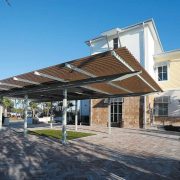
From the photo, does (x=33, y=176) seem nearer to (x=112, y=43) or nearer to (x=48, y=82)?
(x=48, y=82)

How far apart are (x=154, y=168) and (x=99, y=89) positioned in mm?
7949

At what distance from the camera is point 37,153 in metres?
9.54

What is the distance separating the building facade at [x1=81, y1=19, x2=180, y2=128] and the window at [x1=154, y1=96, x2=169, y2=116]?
143 millimetres

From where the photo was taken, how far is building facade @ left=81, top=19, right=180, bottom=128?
883 inches

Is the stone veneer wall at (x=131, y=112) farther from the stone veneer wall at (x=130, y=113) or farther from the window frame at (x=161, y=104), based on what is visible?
the window frame at (x=161, y=104)

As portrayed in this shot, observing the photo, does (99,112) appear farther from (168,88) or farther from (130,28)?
(130,28)

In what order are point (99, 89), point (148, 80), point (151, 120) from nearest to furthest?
1. point (148, 80)
2. point (99, 89)
3. point (151, 120)

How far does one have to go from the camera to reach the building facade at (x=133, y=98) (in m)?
22.4

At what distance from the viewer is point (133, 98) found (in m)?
22.8

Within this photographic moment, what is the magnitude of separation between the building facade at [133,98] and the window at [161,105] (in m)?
0.14

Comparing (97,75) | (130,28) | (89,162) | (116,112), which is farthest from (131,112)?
(89,162)

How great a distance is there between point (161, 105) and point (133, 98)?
11.5ft

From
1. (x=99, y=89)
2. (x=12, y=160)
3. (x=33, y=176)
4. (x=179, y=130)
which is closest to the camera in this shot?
(x=33, y=176)

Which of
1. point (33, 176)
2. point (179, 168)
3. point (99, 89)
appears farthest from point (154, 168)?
point (99, 89)
